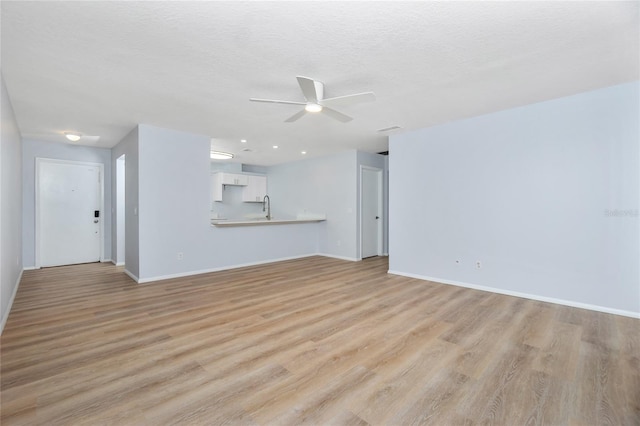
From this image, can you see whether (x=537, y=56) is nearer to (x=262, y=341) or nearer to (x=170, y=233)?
(x=262, y=341)

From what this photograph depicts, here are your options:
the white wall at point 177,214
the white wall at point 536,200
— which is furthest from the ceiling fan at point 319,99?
the white wall at point 177,214

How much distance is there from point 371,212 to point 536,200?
11.6 feet

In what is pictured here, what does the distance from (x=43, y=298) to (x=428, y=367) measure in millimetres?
4788

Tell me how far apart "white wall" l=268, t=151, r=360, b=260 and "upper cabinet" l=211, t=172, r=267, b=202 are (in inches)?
23.9

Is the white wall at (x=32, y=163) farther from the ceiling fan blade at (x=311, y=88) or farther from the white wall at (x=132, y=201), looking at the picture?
the ceiling fan blade at (x=311, y=88)

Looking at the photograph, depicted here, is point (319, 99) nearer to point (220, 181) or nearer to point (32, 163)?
point (220, 181)

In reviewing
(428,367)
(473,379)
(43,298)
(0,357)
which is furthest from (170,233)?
(473,379)

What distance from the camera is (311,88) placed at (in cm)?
269

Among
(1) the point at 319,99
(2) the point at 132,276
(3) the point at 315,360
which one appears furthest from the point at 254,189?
(3) the point at 315,360

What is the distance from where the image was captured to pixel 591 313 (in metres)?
3.18

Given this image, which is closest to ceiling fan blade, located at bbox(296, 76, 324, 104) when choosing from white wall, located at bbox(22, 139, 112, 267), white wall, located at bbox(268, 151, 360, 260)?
white wall, located at bbox(268, 151, 360, 260)

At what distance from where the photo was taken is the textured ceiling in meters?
1.93

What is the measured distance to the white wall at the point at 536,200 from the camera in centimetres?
315

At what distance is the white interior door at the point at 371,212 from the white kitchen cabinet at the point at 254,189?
3.41 meters
